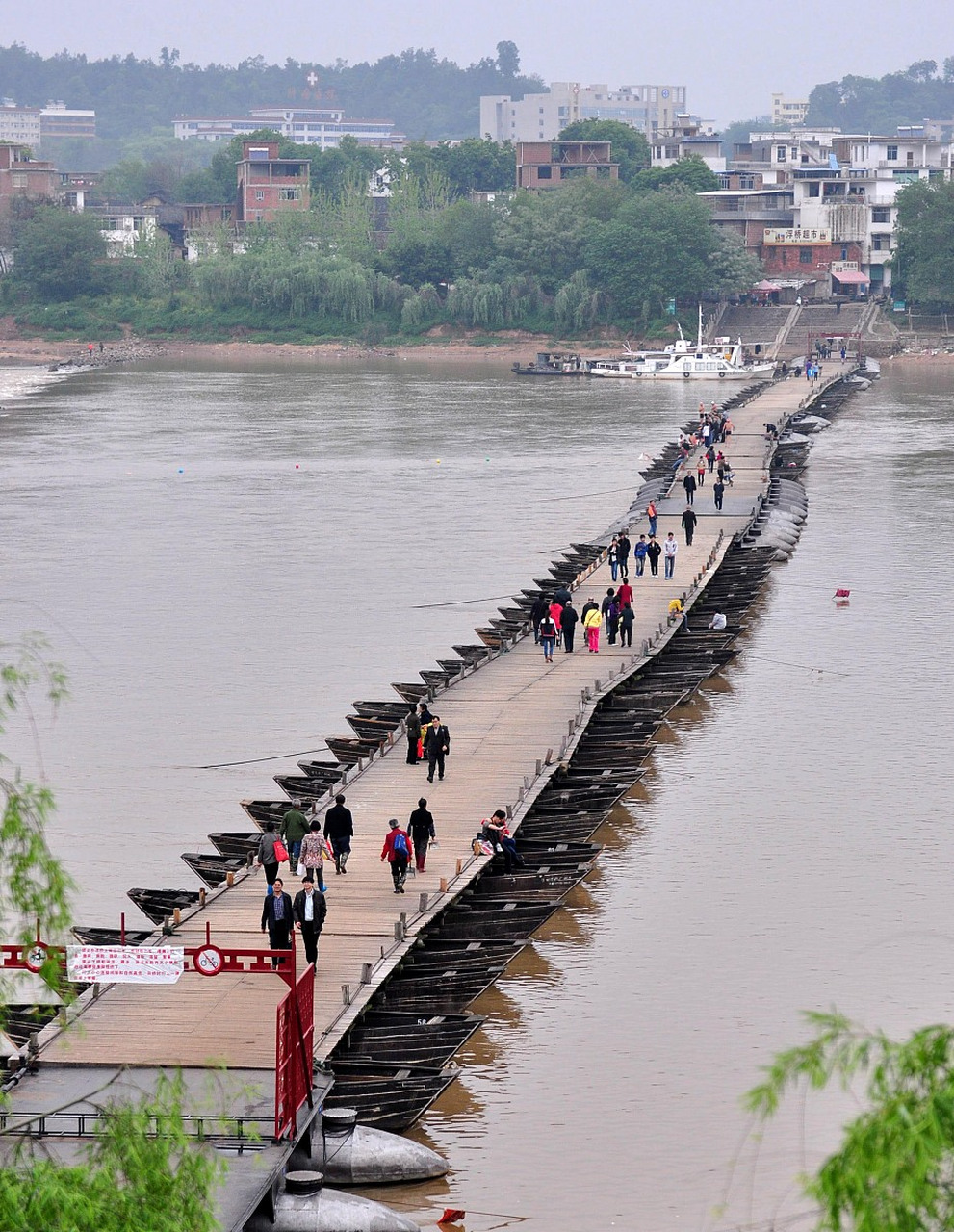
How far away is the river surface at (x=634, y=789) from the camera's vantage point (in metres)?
22.4

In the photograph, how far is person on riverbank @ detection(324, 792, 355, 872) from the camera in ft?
89.7

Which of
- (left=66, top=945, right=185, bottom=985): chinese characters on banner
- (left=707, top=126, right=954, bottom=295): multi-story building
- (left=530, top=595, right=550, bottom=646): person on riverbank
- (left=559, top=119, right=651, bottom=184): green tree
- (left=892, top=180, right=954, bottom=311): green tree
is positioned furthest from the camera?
(left=559, top=119, right=651, bottom=184): green tree

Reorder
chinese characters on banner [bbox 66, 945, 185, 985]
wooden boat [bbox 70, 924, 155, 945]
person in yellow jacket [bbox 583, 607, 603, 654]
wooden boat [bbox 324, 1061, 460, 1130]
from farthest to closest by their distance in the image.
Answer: person in yellow jacket [bbox 583, 607, 603, 654] → wooden boat [bbox 70, 924, 155, 945] → wooden boat [bbox 324, 1061, 460, 1130] → chinese characters on banner [bbox 66, 945, 185, 985]

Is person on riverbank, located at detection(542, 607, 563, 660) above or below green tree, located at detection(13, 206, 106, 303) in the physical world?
below

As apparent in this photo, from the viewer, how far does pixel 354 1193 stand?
20.0m

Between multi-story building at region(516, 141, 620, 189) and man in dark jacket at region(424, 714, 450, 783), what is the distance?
14880 cm

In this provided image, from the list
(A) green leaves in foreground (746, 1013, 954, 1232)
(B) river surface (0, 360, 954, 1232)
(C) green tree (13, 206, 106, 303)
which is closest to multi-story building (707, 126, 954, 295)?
(C) green tree (13, 206, 106, 303)

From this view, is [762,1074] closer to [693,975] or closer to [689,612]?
[693,975]

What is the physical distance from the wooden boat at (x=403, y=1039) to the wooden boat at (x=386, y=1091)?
0.09 m

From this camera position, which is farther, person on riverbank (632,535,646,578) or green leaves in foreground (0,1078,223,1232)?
person on riverbank (632,535,646,578)

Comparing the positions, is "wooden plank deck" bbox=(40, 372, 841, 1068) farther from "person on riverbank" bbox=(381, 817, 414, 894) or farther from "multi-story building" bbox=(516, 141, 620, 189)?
"multi-story building" bbox=(516, 141, 620, 189)

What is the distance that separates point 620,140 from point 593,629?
15441 centimetres

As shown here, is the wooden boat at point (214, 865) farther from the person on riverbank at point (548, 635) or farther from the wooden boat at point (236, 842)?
the person on riverbank at point (548, 635)

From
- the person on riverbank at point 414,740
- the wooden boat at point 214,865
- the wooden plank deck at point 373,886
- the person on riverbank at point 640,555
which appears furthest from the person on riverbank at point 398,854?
the person on riverbank at point 640,555
